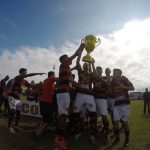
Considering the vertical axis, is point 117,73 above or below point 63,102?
above

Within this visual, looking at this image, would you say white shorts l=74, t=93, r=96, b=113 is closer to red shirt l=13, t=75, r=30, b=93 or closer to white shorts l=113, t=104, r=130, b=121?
white shorts l=113, t=104, r=130, b=121

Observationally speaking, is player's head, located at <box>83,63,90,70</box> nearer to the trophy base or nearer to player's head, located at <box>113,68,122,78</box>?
the trophy base

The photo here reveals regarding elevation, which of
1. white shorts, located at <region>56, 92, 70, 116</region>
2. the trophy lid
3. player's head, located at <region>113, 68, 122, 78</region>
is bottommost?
white shorts, located at <region>56, 92, 70, 116</region>

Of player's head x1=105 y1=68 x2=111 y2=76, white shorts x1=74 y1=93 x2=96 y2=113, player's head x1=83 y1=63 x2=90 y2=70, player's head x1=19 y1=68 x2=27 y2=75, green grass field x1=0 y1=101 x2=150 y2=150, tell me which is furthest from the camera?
player's head x1=105 y1=68 x2=111 y2=76

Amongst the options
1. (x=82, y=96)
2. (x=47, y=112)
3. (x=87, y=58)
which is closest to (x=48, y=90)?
(x=47, y=112)

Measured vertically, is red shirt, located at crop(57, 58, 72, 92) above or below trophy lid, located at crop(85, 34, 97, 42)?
below

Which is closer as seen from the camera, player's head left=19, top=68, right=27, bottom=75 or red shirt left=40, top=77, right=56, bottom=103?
red shirt left=40, top=77, right=56, bottom=103

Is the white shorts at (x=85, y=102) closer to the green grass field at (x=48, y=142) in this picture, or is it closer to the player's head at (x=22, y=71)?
the green grass field at (x=48, y=142)

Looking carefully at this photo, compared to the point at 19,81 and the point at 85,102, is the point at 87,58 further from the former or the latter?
the point at 19,81

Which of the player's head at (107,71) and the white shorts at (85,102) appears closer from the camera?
the white shorts at (85,102)

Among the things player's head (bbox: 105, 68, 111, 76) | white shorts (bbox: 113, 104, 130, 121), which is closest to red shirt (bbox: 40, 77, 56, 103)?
white shorts (bbox: 113, 104, 130, 121)

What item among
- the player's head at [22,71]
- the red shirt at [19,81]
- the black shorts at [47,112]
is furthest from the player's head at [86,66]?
the red shirt at [19,81]

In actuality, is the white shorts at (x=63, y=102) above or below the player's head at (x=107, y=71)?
below

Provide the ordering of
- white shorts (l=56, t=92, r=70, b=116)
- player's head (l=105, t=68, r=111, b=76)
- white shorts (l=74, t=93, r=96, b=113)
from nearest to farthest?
white shorts (l=56, t=92, r=70, b=116) → white shorts (l=74, t=93, r=96, b=113) → player's head (l=105, t=68, r=111, b=76)
